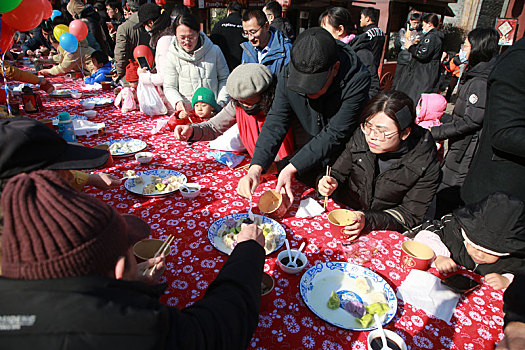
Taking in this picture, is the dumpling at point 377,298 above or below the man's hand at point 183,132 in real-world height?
below

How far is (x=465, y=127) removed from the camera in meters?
2.92

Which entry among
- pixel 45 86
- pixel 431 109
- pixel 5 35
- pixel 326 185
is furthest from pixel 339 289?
pixel 45 86

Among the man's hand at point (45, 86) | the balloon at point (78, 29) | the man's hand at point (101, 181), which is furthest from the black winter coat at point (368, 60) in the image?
the balloon at point (78, 29)

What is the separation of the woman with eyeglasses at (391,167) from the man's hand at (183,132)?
1.40 m

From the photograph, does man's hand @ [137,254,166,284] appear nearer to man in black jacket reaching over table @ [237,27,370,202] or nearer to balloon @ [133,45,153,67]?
man in black jacket reaching over table @ [237,27,370,202]

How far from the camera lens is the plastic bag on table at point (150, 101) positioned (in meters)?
3.83

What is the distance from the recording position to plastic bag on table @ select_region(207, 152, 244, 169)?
8.38 feet

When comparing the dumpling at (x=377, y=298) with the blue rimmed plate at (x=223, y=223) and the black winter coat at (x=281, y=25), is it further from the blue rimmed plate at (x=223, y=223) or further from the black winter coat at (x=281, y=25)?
the black winter coat at (x=281, y=25)

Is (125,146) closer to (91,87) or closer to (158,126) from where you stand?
(158,126)

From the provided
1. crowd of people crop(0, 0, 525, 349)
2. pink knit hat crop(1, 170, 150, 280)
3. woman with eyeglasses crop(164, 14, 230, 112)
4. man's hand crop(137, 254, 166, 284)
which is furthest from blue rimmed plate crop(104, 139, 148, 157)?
pink knit hat crop(1, 170, 150, 280)

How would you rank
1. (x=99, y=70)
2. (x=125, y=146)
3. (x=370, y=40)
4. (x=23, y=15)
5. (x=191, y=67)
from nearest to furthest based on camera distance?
(x=125, y=146)
(x=23, y=15)
(x=191, y=67)
(x=370, y=40)
(x=99, y=70)

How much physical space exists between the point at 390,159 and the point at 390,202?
0.29 m

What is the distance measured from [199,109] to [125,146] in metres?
0.82

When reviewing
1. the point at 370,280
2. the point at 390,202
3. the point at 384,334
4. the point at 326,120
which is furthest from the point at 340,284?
the point at 326,120
